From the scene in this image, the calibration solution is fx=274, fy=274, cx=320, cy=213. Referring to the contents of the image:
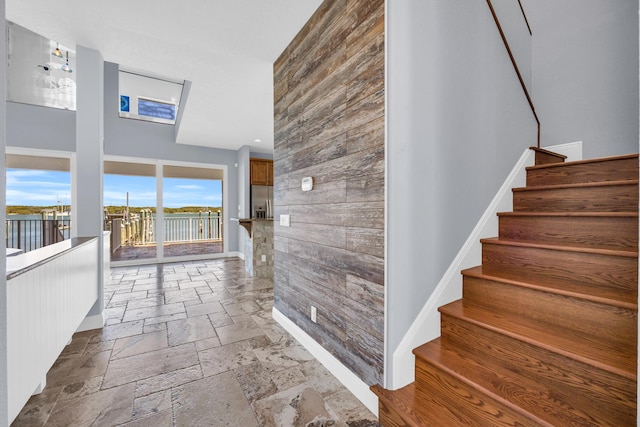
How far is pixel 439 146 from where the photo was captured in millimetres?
1755

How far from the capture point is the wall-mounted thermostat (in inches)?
88.6

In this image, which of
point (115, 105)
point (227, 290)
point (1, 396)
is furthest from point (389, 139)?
point (115, 105)

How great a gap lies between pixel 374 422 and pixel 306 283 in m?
1.08

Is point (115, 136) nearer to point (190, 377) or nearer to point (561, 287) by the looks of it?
point (190, 377)

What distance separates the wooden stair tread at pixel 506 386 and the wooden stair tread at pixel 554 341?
185 mm

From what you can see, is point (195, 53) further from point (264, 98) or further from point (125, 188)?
point (125, 188)

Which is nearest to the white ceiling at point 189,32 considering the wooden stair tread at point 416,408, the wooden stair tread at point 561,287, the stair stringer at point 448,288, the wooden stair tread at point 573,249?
the stair stringer at point 448,288

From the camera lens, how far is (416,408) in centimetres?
144

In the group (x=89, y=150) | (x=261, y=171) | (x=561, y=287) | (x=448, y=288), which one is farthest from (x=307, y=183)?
(x=261, y=171)

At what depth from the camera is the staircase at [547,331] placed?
3.76ft

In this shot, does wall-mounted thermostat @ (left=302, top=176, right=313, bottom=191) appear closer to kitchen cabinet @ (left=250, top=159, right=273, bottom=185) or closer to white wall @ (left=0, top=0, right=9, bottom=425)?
white wall @ (left=0, top=0, right=9, bottom=425)

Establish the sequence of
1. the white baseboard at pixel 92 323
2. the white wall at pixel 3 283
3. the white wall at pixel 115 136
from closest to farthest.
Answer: the white wall at pixel 3 283 → the white baseboard at pixel 92 323 → the white wall at pixel 115 136

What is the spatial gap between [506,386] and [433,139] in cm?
136

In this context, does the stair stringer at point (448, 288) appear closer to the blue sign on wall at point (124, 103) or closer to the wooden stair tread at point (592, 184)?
the wooden stair tread at point (592, 184)
